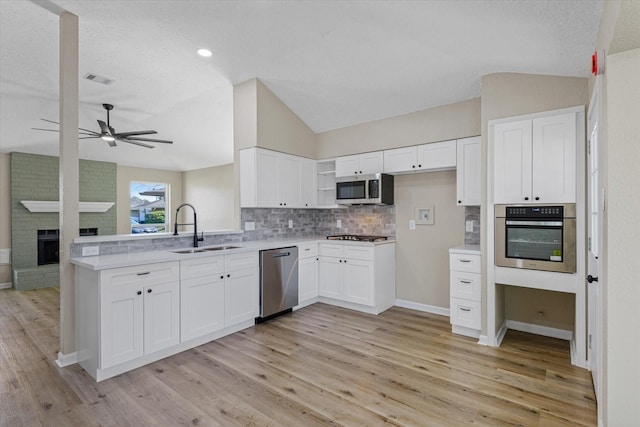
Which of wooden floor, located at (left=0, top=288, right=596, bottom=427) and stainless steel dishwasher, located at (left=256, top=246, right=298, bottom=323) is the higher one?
stainless steel dishwasher, located at (left=256, top=246, right=298, bottom=323)

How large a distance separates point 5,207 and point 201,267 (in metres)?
5.24

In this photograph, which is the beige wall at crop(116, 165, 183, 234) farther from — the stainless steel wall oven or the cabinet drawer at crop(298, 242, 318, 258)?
the stainless steel wall oven

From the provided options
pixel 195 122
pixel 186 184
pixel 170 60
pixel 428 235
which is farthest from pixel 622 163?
pixel 186 184

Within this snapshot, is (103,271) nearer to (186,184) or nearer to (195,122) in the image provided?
(195,122)

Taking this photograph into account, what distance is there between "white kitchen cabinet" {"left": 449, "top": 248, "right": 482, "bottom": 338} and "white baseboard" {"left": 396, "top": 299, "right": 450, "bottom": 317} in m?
0.58

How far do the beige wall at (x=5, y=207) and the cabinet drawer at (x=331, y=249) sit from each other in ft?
18.6

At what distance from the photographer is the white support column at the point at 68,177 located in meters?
2.86

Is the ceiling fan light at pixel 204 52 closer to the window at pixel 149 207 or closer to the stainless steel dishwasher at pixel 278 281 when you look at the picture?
the stainless steel dishwasher at pixel 278 281

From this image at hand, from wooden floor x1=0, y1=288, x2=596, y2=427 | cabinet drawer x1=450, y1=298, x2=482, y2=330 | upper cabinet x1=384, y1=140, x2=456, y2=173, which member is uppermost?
upper cabinet x1=384, y1=140, x2=456, y2=173

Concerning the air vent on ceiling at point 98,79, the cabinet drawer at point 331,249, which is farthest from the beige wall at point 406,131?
the air vent on ceiling at point 98,79

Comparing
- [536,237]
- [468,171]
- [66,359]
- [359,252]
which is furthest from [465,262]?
[66,359]

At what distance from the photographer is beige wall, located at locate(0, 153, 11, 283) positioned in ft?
19.2

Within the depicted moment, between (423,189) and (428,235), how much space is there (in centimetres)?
60

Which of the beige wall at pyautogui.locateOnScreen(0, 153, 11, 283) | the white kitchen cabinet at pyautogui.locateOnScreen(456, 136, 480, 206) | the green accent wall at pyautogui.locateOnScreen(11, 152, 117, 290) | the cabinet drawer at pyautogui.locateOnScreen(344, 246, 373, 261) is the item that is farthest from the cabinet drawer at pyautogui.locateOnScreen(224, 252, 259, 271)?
the beige wall at pyautogui.locateOnScreen(0, 153, 11, 283)
